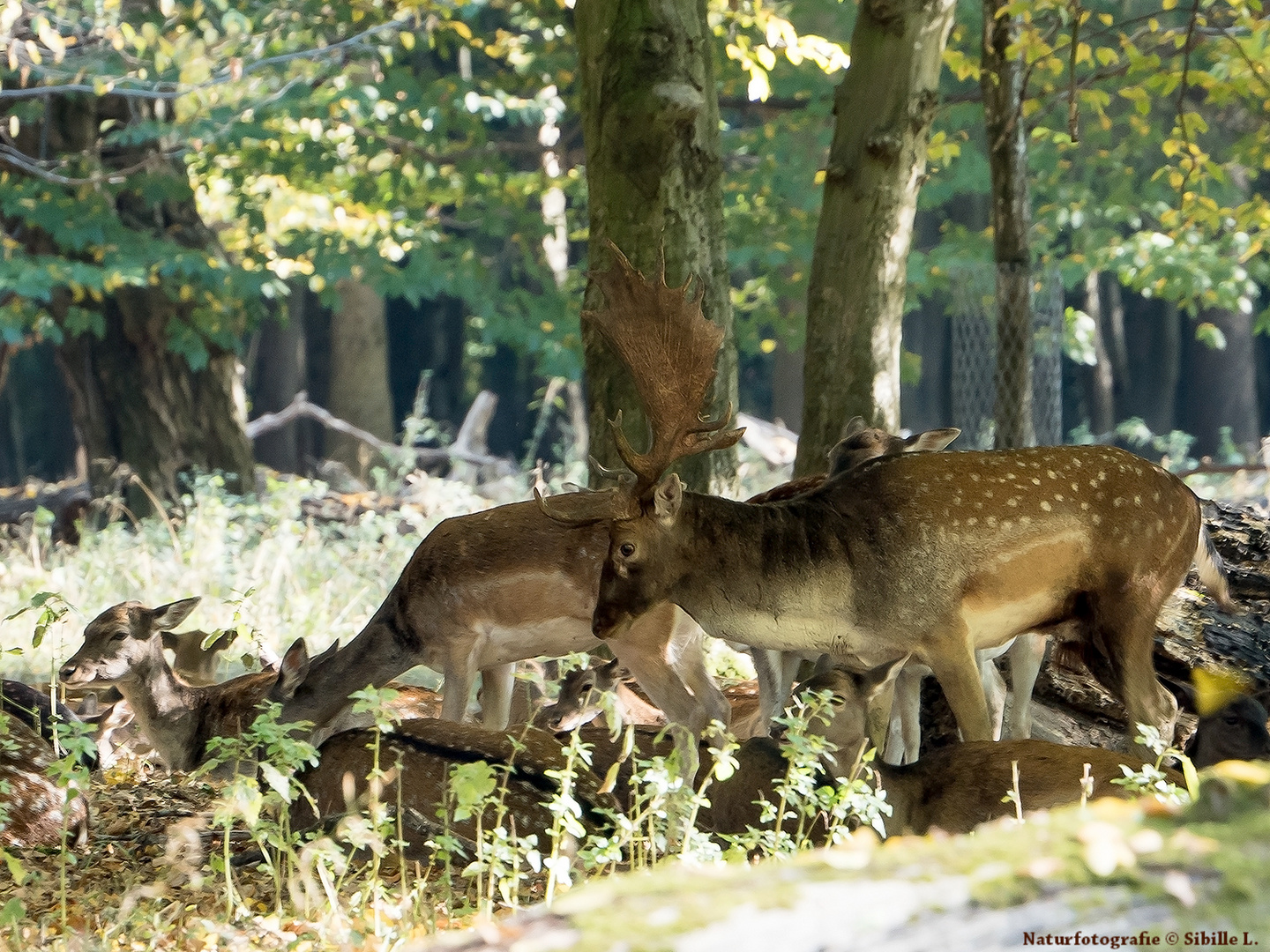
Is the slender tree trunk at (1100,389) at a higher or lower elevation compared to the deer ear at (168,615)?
lower

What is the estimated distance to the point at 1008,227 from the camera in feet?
29.1

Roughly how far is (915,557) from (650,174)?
2724 mm

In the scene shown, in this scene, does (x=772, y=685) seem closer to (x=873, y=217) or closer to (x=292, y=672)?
(x=292, y=672)

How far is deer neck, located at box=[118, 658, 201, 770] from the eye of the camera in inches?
269

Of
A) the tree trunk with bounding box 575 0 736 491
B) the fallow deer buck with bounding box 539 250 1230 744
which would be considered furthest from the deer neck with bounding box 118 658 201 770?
the fallow deer buck with bounding box 539 250 1230 744

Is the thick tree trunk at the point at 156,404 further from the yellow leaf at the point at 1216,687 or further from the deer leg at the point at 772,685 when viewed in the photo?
the yellow leaf at the point at 1216,687

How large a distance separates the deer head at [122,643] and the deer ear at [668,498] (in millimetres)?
2500

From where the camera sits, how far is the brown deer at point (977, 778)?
4.62 metres

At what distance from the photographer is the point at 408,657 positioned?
22.3 feet

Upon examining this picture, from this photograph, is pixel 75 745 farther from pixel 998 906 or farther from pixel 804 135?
pixel 804 135

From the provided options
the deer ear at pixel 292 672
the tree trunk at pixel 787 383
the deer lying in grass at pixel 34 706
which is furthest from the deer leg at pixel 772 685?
the tree trunk at pixel 787 383

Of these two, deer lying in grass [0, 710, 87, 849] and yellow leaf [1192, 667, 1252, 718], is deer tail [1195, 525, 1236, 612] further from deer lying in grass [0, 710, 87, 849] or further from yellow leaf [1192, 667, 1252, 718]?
deer lying in grass [0, 710, 87, 849]

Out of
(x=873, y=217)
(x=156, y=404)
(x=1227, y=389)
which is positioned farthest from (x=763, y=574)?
(x=1227, y=389)

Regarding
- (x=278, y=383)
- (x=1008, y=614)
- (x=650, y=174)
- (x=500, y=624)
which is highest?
(x=650, y=174)
